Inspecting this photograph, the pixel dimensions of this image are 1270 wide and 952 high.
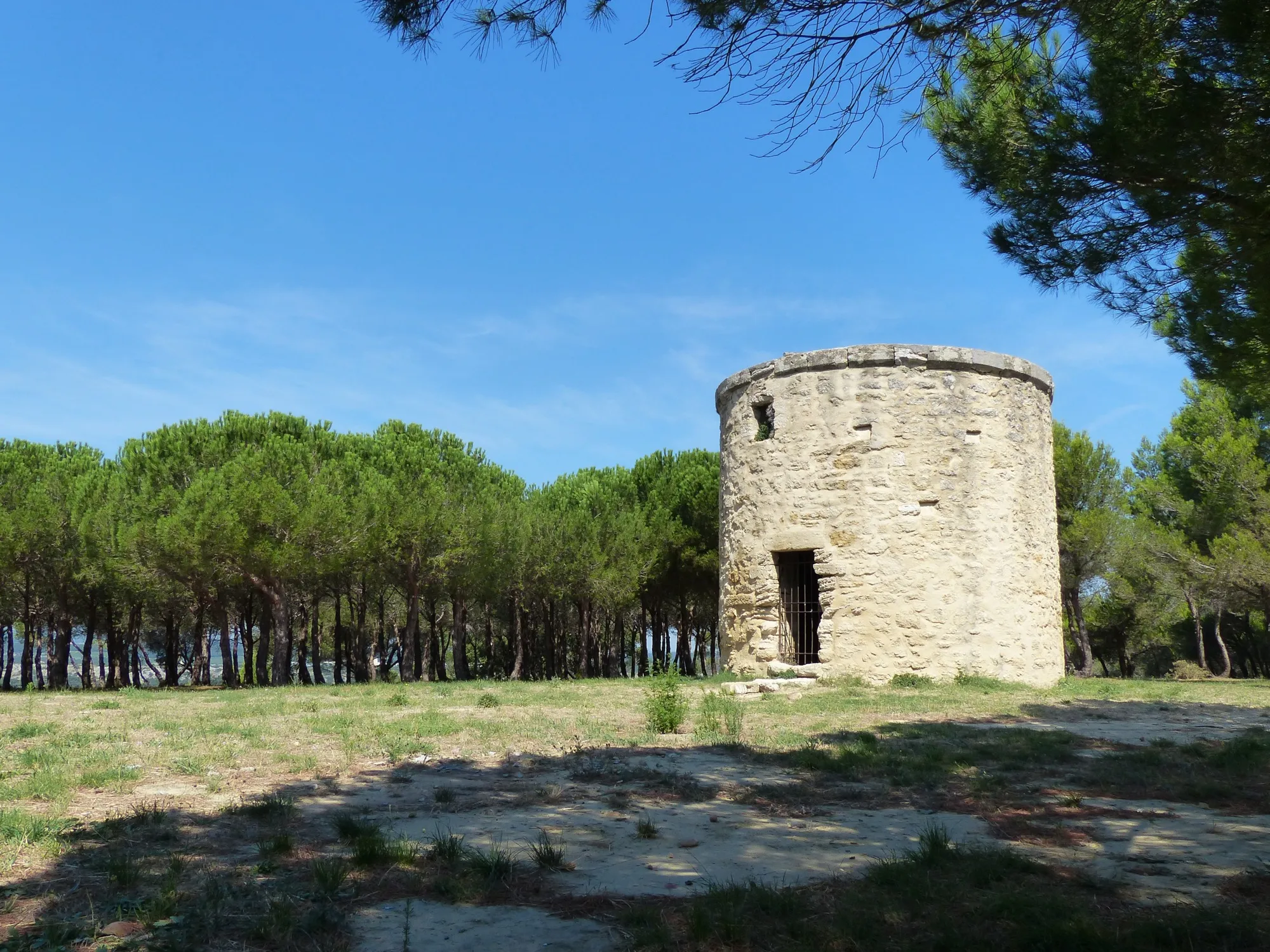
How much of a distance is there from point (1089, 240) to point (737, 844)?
Result: 13.9 feet

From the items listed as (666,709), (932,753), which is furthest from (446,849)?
(666,709)

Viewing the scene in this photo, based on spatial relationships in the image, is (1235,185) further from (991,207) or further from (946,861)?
(946,861)

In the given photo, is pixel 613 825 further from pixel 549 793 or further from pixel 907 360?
pixel 907 360

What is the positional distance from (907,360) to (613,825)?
420 inches

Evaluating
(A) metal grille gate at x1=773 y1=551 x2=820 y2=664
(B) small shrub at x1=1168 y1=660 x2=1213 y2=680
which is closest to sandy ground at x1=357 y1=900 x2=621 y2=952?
(A) metal grille gate at x1=773 y1=551 x2=820 y2=664

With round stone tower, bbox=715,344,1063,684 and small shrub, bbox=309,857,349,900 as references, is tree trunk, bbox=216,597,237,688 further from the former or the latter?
small shrub, bbox=309,857,349,900

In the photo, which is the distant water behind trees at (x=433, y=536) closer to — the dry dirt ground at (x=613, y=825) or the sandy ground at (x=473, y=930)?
the dry dirt ground at (x=613, y=825)

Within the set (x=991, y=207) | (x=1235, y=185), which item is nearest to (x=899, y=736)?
→ (x=991, y=207)

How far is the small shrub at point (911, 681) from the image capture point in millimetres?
13047

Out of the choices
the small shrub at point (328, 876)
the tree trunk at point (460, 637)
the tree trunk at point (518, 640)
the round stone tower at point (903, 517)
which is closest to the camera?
the small shrub at point (328, 876)

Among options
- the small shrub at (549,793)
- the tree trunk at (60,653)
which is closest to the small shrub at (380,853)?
the small shrub at (549,793)

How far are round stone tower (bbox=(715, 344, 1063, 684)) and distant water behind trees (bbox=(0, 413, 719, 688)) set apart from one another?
11.5 ft

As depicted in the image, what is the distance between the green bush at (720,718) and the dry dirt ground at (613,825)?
41 cm

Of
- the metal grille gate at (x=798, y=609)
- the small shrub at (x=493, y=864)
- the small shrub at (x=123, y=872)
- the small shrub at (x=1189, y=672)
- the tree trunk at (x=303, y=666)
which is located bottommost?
the small shrub at (x=1189, y=672)
